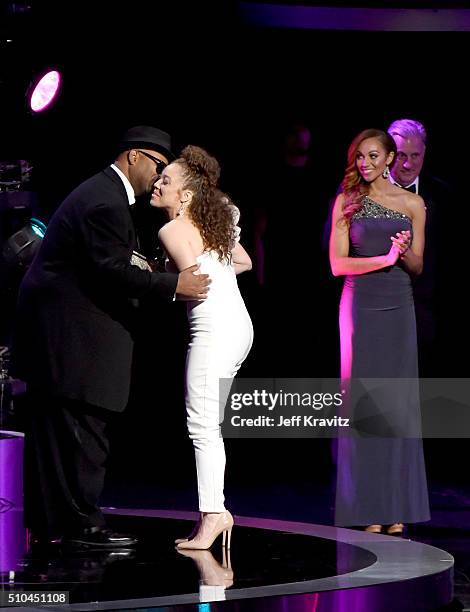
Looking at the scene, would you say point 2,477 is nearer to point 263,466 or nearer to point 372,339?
point 372,339

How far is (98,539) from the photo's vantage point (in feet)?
15.5

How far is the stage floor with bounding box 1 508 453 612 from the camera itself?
12.8ft

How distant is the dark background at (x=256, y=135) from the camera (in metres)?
7.86

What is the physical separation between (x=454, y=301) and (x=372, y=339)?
9.44ft

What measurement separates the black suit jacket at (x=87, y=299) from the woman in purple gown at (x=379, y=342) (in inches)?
57.3

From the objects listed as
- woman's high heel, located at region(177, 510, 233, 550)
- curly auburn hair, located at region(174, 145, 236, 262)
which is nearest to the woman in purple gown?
curly auburn hair, located at region(174, 145, 236, 262)

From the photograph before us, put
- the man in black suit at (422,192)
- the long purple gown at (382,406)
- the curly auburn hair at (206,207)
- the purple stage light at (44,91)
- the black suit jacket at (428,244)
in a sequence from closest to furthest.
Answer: the curly auburn hair at (206,207)
the purple stage light at (44,91)
the long purple gown at (382,406)
the man in black suit at (422,192)
the black suit jacket at (428,244)

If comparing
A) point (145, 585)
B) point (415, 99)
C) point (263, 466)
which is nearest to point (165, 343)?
point (263, 466)

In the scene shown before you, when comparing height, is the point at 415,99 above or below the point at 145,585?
above

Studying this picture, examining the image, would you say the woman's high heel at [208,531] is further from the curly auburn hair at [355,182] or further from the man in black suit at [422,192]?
the man in black suit at [422,192]

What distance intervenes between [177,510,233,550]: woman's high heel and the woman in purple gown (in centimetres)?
139

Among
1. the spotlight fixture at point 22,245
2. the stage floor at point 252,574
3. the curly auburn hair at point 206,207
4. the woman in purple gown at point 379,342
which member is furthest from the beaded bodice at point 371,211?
the stage floor at point 252,574

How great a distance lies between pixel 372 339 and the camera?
19.9ft

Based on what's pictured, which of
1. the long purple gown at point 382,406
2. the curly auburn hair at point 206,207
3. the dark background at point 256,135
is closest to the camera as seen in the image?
the curly auburn hair at point 206,207
